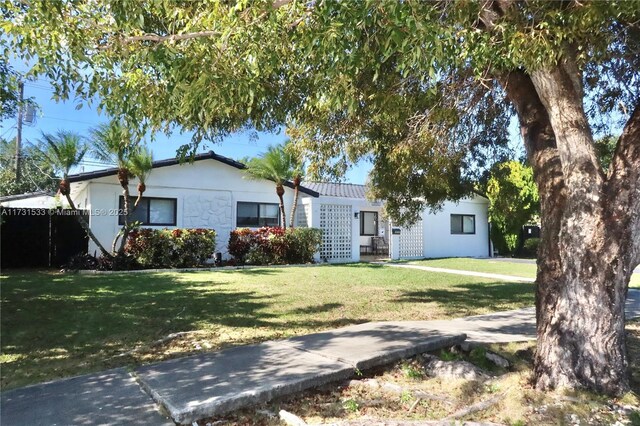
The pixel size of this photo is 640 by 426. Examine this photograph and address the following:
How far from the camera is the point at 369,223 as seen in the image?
26266 millimetres

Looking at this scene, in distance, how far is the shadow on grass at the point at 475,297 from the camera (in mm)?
8977

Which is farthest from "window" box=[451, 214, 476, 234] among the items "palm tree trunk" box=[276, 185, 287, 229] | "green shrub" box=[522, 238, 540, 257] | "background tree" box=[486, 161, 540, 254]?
"palm tree trunk" box=[276, 185, 287, 229]

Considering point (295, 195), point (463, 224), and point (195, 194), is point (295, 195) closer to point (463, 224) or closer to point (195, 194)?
point (195, 194)

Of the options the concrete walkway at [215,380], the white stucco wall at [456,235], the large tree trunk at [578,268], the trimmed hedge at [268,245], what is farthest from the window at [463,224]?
the large tree trunk at [578,268]

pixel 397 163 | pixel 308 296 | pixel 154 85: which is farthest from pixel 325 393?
pixel 308 296

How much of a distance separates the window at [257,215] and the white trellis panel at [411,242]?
645 cm

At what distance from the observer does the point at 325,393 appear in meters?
4.32

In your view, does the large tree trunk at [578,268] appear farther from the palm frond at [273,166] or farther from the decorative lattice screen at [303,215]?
the decorative lattice screen at [303,215]

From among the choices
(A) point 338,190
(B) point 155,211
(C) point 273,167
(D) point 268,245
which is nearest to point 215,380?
(D) point 268,245

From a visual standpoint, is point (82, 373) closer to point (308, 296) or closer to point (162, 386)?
point (162, 386)

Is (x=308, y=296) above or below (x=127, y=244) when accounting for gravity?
below

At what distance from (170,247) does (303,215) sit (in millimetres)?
6449

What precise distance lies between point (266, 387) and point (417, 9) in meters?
3.40

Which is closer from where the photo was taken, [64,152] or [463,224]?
[64,152]
